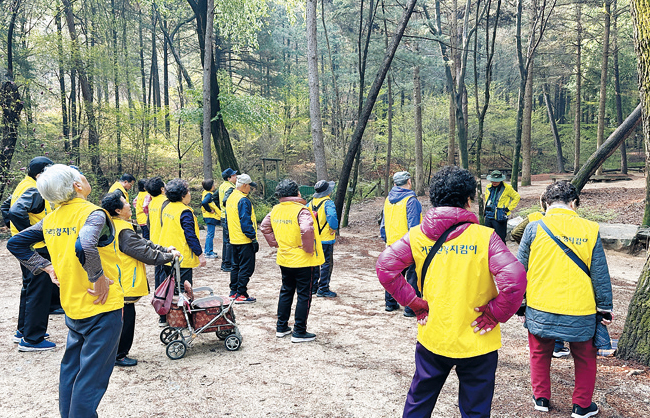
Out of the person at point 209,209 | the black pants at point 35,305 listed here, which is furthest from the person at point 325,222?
the black pants at point 35,305

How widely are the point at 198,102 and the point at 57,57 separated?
6.11 m

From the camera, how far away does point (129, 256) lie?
13.2 ft

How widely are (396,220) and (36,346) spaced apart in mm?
4624

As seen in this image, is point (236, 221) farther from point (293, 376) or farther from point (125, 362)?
point (293, 376)

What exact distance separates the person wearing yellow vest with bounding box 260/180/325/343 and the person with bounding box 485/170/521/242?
15.7 ft

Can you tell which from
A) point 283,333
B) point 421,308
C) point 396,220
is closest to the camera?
point 421,308

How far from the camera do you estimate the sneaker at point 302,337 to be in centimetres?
500

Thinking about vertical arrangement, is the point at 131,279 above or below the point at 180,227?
below

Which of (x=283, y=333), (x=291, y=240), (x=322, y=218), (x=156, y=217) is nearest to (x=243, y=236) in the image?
(x=322, y=218)

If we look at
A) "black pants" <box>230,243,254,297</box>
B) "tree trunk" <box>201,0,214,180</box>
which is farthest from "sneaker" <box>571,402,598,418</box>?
"tree trunk" <box>201,0,214,180</box>

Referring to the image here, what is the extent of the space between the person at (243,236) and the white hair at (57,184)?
3628mm

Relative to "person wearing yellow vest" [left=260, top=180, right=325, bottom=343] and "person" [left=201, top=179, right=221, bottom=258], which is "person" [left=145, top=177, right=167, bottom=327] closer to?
"person wearing yellow vest" [left=260, top=180, right=325, bottom=343]

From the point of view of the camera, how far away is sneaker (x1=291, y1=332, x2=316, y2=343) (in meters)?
5.00

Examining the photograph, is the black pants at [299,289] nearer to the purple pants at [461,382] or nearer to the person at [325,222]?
the person at [325,222]
